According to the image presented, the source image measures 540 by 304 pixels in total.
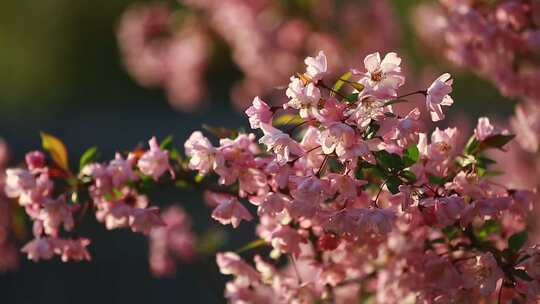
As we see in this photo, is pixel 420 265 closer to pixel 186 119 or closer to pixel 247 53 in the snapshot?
pixel 247 53

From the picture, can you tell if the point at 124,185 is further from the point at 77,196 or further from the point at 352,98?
the point at 352,98

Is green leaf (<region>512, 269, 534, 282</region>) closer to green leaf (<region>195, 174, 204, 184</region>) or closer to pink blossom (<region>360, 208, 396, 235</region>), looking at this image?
pink blossom (<region>360, 208, 396, 235</region>)

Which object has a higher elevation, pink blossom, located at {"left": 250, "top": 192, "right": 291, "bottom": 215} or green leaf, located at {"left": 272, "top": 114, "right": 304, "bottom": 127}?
green leaf, located at {"left": 272, "top": 114, "right": 304, "bottom": 127}

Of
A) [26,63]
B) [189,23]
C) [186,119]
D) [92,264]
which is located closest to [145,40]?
[189,23]

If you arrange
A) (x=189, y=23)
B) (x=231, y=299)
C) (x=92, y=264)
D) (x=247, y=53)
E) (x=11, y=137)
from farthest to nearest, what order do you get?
(x=11, y=137)
(x=92, y=264)
(x=189, y=23)
(x=247, y=53)
(x=231, y=299)

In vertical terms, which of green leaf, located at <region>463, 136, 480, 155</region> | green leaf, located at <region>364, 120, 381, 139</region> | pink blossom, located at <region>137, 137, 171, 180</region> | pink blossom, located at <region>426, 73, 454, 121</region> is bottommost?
pink blossom, located at <region>137, 137, 171, 180</region>

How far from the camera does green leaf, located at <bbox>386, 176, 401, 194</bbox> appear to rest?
1405 mm

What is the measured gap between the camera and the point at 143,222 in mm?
1652

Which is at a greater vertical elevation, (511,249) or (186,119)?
(511,249)

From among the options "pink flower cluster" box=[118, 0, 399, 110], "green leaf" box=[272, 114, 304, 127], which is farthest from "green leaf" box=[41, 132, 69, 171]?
"pink flower cluster" box=[118, 0, 399, 110]

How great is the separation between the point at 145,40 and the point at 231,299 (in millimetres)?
2375

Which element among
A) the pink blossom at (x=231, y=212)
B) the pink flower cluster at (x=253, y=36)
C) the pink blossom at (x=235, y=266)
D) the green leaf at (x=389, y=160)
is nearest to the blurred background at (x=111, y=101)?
the pink flower cluster at (x=253, y=36)

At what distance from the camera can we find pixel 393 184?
1.41 metres

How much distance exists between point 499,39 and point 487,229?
0.63 m
